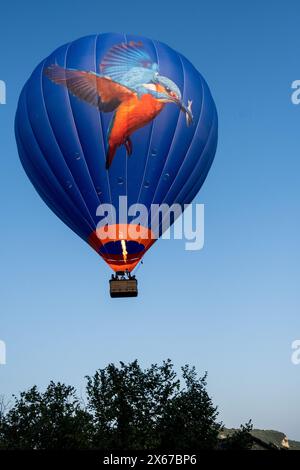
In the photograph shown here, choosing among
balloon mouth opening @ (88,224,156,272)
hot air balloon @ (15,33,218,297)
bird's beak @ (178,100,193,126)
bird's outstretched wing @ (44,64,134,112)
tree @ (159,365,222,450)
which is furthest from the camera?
tree @ (159,365,222,450)

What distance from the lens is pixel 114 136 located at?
101ft

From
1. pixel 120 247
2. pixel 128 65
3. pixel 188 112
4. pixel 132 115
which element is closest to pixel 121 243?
pixel 120 247

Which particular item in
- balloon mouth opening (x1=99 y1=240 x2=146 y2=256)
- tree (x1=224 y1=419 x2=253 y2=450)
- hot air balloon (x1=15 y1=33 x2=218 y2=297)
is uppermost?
hot air balloon (x1=15 y1=33 x2=218 y2=297)

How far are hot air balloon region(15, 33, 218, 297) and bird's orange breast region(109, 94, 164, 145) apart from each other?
5 cm

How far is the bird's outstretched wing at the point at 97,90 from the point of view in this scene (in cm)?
3123

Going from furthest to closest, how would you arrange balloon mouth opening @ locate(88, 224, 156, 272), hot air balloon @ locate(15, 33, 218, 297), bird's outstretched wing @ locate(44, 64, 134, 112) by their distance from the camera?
bird's outstretched wing @ locate(44, 64, 134, 112), hot air balloon @ locate(15, 33, 218, 297), balloon mouth opening @ locate(88, 224, 156, 272)

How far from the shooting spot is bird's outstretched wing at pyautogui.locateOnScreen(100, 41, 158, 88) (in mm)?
31594

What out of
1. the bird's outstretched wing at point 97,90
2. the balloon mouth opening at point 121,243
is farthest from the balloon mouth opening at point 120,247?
the bird's outstretched wing at point 97,90

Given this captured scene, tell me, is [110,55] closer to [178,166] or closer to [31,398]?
[178,166]

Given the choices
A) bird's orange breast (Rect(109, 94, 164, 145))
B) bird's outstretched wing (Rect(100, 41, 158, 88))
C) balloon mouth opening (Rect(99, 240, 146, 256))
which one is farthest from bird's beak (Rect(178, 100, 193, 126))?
balloon mouth opening (Rect(99, 240, 146, 256))

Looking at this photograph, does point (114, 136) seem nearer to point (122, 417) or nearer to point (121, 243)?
point (121, 243)

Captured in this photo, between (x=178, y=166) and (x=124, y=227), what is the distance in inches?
161

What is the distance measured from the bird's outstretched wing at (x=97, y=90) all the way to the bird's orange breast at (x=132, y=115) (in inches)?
14.5

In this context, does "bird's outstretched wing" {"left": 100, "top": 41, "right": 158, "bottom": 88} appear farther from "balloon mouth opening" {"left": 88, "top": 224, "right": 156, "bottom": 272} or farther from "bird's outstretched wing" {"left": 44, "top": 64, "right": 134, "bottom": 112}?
"balloon mouth opening" {"left": 88, "top": 224, "right": 156, "bottom": 272}
